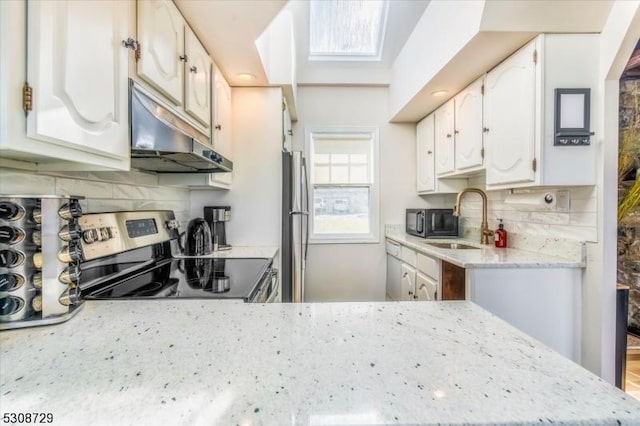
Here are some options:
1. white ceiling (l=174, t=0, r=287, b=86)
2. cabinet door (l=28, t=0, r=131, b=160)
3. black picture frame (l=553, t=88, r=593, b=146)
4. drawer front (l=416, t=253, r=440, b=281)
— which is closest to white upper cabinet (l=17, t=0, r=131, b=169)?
cabinet door (l=28, t=0, r=131, b=160)

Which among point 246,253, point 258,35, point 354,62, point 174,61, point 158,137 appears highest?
point 354,62

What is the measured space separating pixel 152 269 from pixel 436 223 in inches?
94.5

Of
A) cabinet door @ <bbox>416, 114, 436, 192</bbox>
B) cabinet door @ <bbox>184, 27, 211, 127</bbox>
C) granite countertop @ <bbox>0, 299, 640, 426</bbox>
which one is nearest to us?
granite countertop @ <bbox>0, 299, 640, 426</bbox>

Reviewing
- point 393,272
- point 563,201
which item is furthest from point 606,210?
point 393,272

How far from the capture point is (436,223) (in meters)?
2.83

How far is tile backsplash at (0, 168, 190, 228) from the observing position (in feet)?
3.05

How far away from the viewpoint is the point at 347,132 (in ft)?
11.0

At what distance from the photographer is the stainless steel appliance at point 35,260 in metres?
0.71

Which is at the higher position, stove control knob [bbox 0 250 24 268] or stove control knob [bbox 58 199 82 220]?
stove control knob [bbox 58 199 82 220]

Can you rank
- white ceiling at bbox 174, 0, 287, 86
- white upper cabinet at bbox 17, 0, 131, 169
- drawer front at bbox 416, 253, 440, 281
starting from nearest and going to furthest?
1. white upper cabinet at bbox 17, 0, 131, 169
2. white ceiling at bbox 174, 0, 287, 86
3. drawer front at bbox 416, 253, 440, 281

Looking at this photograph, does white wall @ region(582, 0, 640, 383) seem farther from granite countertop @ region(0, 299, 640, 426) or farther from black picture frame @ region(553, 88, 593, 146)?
granite countertop @ region(0, 299, 640, 426)

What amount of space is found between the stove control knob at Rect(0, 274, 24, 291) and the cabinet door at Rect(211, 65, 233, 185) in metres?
1.26

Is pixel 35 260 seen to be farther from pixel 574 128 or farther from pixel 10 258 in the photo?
pixel 574 128

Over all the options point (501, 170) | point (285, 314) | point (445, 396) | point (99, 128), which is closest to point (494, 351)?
point (445, 396)
